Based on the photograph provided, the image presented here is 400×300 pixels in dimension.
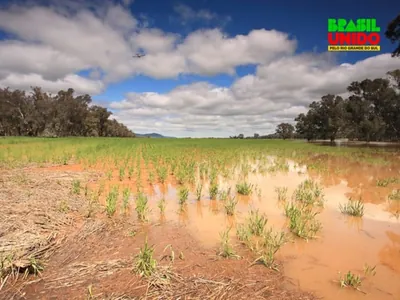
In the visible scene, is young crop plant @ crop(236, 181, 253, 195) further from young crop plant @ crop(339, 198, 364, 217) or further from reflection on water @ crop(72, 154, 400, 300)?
young crop plant @ crop(339, 198, 364, 217)

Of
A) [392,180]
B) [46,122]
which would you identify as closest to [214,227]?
[392,180]

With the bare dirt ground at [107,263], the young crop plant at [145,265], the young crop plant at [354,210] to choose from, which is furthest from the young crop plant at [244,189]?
the young crop plant at [145,265]

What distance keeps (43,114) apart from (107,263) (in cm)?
7457

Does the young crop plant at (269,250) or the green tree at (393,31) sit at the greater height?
the green tree at (393,31)

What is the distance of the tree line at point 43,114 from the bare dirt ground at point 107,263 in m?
70.4

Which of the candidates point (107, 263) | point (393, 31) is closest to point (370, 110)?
point (393, 31)

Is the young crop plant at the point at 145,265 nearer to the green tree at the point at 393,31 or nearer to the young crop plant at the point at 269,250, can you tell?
the young crop plant at the point at 269,250

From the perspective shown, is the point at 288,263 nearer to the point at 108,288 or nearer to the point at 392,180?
the point at 108,288

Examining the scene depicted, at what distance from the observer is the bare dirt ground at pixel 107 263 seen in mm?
3416

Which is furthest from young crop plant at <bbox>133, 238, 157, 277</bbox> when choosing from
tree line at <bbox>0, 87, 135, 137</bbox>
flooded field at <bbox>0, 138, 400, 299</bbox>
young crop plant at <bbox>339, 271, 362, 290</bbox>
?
tree line at <bbox>0, 87, 135, 137</bbox>

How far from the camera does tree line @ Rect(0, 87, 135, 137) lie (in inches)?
2470

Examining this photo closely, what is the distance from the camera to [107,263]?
13.2 ft

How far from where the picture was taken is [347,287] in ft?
12.0

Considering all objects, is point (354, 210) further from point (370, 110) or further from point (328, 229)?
point (370, 110)
